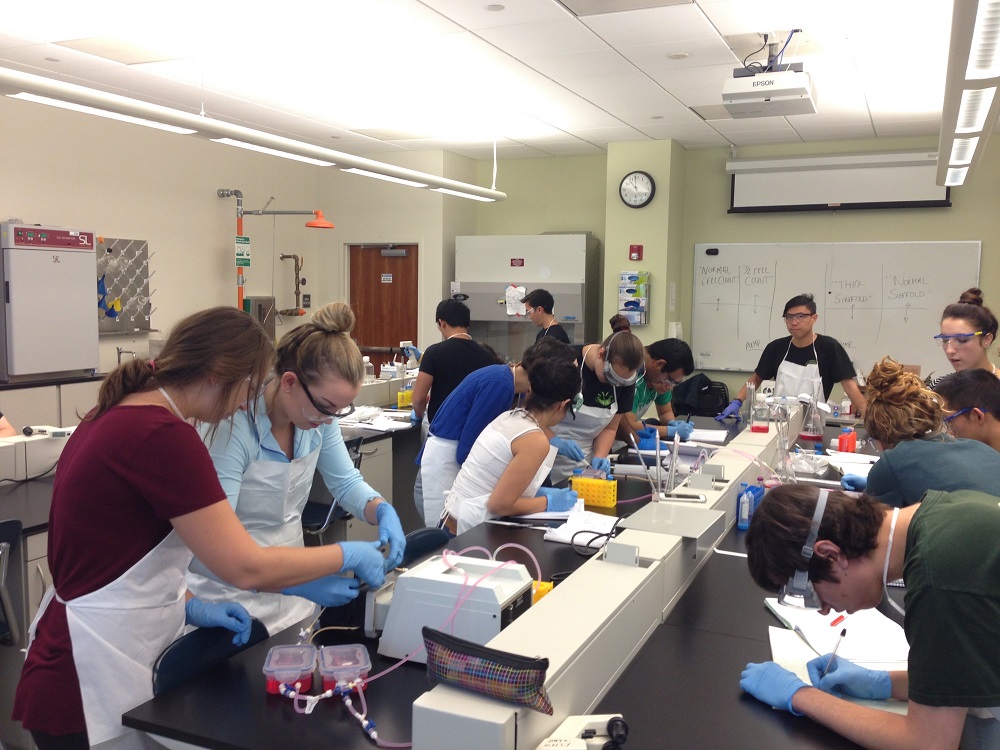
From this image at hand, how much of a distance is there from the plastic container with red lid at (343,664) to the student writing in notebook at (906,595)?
739mm

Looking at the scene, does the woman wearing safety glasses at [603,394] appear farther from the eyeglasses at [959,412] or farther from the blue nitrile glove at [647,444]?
the eyeglasses at [959,412]

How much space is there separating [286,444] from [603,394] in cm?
204

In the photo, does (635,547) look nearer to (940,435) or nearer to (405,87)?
(940,435)

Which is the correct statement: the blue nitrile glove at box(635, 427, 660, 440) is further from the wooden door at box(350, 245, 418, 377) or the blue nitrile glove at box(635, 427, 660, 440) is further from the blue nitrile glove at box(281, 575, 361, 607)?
the wooden door at box(350, 245, 418, 377)

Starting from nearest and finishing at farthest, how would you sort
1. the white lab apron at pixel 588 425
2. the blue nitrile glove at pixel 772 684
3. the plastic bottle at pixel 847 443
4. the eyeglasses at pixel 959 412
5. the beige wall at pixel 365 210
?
the blue nitrile glove at pixel 772 684 < the eyeglasses at pixel 959 412 < the white lab apron at pixel 588 425 < the plastic bottle at pixel 847 443 < the beige wall at pixel 365 210

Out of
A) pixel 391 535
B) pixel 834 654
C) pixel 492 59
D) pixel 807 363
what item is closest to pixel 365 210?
pixel 492 59

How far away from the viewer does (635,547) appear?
1.81 metres

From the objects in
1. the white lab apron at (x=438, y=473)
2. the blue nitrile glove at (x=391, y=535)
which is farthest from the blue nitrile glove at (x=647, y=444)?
the blue nitrile glove at (x=391, y=535)

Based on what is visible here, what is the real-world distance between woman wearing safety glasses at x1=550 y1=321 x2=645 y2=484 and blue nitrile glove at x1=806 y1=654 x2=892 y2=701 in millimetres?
1920

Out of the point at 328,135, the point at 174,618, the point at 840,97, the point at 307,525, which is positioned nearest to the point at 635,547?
the point at 174,618

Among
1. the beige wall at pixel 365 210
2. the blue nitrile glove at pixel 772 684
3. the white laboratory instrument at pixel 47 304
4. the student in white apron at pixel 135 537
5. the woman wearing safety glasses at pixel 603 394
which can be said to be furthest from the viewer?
the beige wall at pixel 365 210

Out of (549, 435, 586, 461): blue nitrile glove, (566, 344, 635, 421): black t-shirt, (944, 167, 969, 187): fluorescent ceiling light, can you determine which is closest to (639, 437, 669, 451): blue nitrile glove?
(566, 344, 635, 421): black t-shirt

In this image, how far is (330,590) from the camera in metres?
1.69

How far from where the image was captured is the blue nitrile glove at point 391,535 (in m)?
1.95
